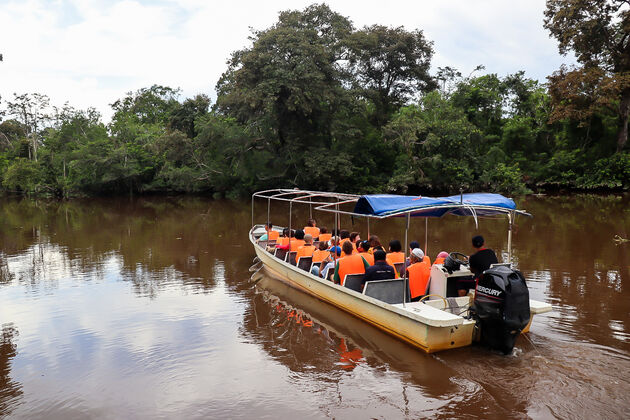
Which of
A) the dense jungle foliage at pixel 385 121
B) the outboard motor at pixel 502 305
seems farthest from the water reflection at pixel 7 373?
the dense jungle foliage at pixel 385 121

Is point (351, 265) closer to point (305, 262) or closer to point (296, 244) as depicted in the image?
point (305, 262)

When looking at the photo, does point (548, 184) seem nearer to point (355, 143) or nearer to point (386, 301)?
point (355, 143)

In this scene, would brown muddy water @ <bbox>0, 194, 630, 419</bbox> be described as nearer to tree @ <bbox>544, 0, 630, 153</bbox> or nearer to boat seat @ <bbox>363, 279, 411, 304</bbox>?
boat seat @ <bbox>363, 279, 411, 304</bbox>

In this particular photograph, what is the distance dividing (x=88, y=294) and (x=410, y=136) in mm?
23997

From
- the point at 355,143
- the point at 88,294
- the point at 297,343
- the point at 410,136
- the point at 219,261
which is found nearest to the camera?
the point at 297,343

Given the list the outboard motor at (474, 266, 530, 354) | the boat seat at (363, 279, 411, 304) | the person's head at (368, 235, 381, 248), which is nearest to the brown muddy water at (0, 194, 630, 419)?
the outboard motor at (474, 266, 530, 354)

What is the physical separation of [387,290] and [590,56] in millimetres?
27197

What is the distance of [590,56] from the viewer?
2731 centimetres

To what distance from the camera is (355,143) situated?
113ft

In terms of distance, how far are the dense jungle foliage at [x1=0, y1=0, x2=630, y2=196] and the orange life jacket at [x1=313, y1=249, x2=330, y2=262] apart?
19.6m

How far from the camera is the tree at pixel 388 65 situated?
33.0 m

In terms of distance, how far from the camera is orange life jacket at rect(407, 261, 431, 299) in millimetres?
7133

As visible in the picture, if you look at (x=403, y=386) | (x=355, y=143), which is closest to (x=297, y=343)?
(x=403, y=386)

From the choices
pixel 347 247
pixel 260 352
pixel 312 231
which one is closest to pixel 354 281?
pixel 347 247
